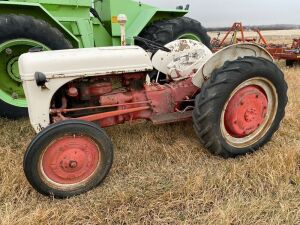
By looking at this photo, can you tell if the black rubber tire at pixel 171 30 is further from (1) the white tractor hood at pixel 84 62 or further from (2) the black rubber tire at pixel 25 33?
(1) the white tractor hood at pixel 84 62

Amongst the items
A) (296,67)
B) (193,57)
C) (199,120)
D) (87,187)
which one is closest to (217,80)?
(199,120)

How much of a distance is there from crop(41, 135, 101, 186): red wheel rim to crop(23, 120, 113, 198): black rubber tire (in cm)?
5

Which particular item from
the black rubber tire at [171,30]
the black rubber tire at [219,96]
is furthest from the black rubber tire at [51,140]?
the black rubber tire at [171,30]

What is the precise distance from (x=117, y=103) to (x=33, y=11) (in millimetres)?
1850

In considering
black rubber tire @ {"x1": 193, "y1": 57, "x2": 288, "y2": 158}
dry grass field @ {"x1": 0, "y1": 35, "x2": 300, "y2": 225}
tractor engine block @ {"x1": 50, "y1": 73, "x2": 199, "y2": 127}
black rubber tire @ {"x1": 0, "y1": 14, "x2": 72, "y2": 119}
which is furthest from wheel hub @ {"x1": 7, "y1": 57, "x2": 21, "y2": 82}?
black rubber tire @ {"x1": 193, "y1": 57, "x2": 288, "y2": 158}

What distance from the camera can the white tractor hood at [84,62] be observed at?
268 cm

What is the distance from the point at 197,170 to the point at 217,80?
0.75 metres

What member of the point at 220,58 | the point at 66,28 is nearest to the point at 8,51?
the point at 66,28

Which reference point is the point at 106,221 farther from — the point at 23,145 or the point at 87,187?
the point at 23,145

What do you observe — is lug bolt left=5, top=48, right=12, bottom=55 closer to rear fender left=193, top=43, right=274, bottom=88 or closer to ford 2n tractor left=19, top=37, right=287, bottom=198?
ford 2n tractor left=19, top=37, right=287, bottom=198

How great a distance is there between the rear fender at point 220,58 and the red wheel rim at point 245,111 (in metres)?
0.30

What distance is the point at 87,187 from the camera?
2672mm

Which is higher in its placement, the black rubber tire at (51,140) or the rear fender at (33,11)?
the rear fender at (33,11)

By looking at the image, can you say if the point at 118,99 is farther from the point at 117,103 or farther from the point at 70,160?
the point at 70,160
